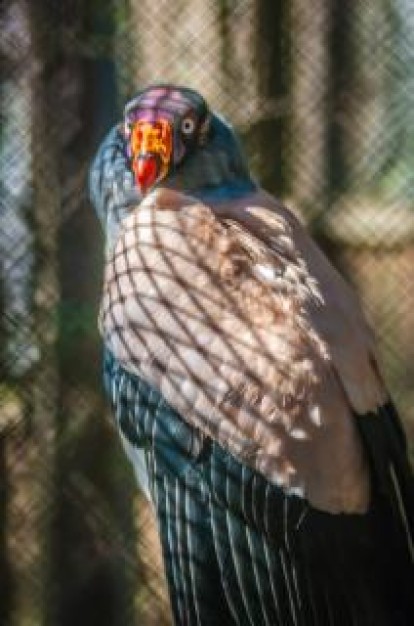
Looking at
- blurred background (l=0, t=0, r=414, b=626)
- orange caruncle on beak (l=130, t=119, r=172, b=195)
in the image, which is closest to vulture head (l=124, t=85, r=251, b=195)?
orange caruncle on beak (l=130, t=119, r=172, b=195)

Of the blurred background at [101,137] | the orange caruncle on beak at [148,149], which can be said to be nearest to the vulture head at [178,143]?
the orange caruncle on beak at [148,149]

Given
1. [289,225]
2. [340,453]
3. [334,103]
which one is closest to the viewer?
[340,453]

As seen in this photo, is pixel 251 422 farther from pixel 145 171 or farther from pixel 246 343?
pixel 145 171

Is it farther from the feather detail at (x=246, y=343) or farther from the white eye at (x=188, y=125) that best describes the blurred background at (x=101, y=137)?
the feather detail at (x=246, y=343)

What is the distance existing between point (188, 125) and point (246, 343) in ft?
0.99

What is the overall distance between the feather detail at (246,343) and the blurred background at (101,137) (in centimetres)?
65

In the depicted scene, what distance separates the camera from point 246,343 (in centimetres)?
138

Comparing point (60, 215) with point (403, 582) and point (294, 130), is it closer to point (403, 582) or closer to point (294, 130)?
point (294, 130)

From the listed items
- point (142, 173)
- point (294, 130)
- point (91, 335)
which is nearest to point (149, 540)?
point (91, 335)

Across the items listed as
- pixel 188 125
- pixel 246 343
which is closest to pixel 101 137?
pixel 188 125

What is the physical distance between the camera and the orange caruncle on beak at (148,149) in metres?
1.48

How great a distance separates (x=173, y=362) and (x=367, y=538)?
0.29 m

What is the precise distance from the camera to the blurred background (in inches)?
81.1

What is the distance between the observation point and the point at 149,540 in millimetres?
2182
